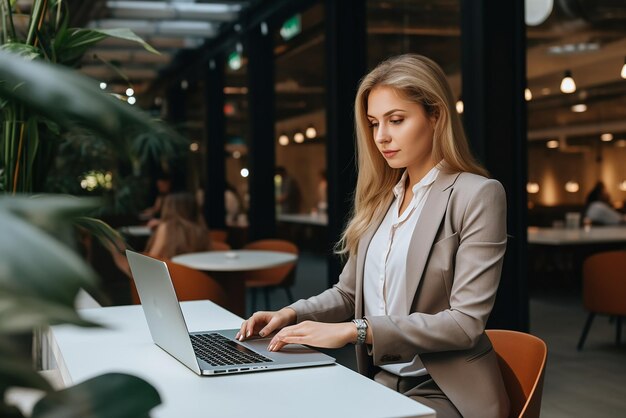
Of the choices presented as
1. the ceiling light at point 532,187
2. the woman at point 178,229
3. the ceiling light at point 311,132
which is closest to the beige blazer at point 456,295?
the ceiling light at point 532,187

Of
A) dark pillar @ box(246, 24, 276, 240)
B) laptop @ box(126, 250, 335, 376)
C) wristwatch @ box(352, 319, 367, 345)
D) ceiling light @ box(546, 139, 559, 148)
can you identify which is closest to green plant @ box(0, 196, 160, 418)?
laptop @ box(126, 250, 335, 376)

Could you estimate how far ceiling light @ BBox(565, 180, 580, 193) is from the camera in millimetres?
5512

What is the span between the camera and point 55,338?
91.4 inches

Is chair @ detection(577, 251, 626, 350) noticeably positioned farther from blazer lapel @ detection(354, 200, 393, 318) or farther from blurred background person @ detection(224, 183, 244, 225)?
blurred background person @ detection(224, 183, 244, 225)

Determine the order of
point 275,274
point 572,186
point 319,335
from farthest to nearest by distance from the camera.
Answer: point 275,274
point 572,186
point 319,335

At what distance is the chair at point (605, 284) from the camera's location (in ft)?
18.2

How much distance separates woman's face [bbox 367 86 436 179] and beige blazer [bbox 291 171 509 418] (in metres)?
0.12

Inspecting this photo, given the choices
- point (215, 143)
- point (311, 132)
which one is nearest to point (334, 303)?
point (311, 132)

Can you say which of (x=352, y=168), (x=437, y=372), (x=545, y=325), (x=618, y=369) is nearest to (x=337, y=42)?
(x=352, y=168)

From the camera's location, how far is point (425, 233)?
7.27 feet

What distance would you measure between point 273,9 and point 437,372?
7177 millimetres

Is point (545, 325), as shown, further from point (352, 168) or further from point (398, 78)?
point (398, 78)

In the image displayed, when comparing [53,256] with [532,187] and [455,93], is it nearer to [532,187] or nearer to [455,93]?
[455,93]

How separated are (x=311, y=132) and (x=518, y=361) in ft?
27.1
